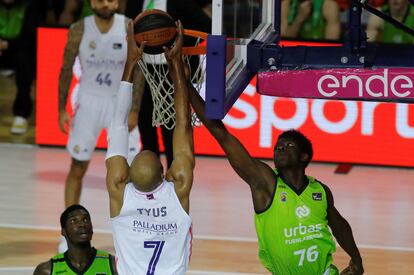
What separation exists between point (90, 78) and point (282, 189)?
409cm

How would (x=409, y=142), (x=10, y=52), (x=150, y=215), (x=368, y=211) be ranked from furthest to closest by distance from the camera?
(x=10, y=52)
(x=409, y=142)
(x=368, y=211)
(x=150, y=215)

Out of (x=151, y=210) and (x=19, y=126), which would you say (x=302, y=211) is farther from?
(x=19, y=126)

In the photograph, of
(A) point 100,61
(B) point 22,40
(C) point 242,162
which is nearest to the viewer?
(C) point 242,162

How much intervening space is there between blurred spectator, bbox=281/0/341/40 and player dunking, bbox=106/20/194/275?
7.85m

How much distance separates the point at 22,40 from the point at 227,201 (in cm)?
471

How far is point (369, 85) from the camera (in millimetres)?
7637

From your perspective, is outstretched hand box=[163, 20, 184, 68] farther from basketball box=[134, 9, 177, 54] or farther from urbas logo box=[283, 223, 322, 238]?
urbas logo box=[283, 223, 322, 238]

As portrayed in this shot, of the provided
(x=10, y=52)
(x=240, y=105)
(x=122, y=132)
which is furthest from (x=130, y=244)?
(x=10, y=52)

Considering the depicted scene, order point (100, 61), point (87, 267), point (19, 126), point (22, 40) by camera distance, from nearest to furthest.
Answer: point (87, 267) < point (100, 61) < point (19, 126) < point (22, 40)

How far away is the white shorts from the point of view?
1168 centimetres

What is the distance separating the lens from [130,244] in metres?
7.71

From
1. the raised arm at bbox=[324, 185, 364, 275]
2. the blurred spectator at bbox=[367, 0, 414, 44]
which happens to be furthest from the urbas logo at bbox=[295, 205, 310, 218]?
the blurred spectator at bbox=[367, 0, 414, 44]

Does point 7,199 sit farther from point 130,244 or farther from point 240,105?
point 130,244

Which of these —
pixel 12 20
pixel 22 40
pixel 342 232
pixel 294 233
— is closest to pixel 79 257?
pixel 294 233
